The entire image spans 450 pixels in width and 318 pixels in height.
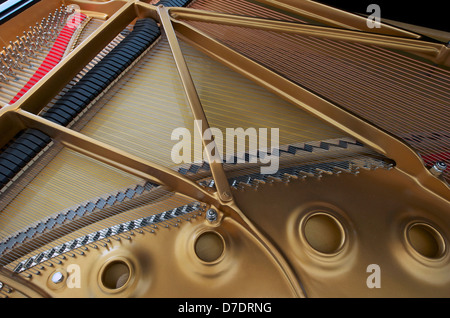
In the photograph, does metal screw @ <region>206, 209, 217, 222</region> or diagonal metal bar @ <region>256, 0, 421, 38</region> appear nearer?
metal screw @ <region>206, 209, 217, 222</region>

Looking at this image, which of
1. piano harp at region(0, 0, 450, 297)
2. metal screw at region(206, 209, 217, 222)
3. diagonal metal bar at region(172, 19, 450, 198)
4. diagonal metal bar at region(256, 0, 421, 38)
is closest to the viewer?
piano harp at region(0, 0, 450, 297)

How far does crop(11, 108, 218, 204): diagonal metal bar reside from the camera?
1.77 meters

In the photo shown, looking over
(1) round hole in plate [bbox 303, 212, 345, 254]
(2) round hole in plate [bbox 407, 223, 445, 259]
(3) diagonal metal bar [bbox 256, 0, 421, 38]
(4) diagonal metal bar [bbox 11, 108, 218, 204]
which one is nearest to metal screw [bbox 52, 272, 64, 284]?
(4) diagonal metal bar [bbox 11, 108, 218, 204]

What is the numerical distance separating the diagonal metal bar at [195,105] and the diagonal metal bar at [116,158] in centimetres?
9

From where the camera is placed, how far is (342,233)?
1.65 metres

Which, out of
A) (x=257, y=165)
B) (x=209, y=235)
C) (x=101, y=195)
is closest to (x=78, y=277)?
(x=101, y=195)

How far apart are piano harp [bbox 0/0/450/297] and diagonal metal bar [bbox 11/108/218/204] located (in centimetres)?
1

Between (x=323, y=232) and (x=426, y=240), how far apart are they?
62 cm

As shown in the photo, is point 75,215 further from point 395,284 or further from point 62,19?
point 62,19

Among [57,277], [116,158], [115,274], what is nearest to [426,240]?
[115,274]

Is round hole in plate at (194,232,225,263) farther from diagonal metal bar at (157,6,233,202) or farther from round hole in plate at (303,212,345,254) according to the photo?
round hole in plate at (303,212,345,254)

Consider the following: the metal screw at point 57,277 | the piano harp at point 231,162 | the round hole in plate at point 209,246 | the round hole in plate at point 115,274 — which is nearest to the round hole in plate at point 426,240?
the piano harp at point 231,162

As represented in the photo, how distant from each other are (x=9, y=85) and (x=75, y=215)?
153cm

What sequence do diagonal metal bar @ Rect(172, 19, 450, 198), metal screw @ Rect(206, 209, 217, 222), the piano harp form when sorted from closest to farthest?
the piano harp < metal screw @ Rect(206, 209, 217, 222) < diagonal metal bar @ Rect(172, 19, 450, 198)
